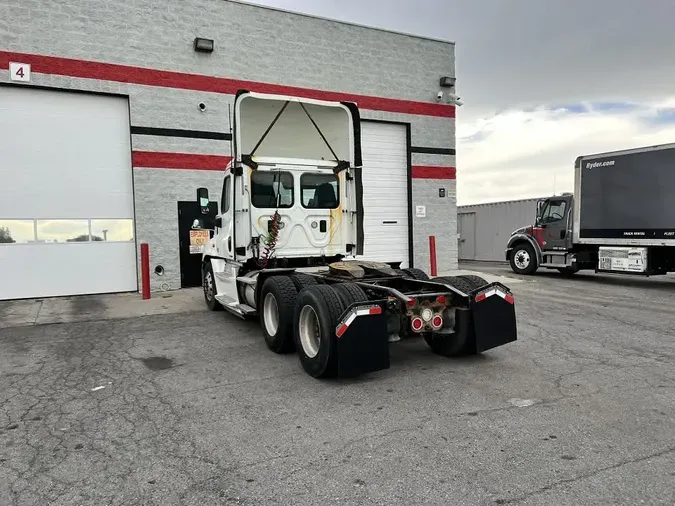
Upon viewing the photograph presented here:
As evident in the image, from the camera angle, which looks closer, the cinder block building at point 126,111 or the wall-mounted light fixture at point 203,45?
the cinder block building at point 126,111

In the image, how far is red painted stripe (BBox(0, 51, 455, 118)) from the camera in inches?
458

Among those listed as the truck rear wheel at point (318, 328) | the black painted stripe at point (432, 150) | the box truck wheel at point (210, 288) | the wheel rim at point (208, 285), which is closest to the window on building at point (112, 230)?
the box truck wheel at point (210, 288)

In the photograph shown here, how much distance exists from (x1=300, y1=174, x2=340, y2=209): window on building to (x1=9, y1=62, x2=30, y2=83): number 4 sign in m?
7.97

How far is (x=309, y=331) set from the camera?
571cm

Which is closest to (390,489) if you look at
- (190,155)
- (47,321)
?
(47,321)

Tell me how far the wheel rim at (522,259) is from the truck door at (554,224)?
78 cm

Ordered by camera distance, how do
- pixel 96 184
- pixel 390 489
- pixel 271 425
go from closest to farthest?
pixel 390 489
pixel 271 425
pixel 96 184

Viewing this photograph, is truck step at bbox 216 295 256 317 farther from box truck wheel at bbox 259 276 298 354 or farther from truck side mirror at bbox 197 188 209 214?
truck side mirror at bbox 197 188 209 214

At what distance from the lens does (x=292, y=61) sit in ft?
47.1

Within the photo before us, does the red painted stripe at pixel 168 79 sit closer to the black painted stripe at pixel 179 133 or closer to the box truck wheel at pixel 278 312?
the black painted stripe at pixel 179 133

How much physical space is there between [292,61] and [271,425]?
488 inches

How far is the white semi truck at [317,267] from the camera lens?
519 cm

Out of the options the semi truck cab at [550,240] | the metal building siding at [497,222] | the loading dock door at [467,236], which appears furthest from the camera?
the loading dock door at [467,236]

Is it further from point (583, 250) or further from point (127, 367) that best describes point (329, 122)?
point (583, 250)
